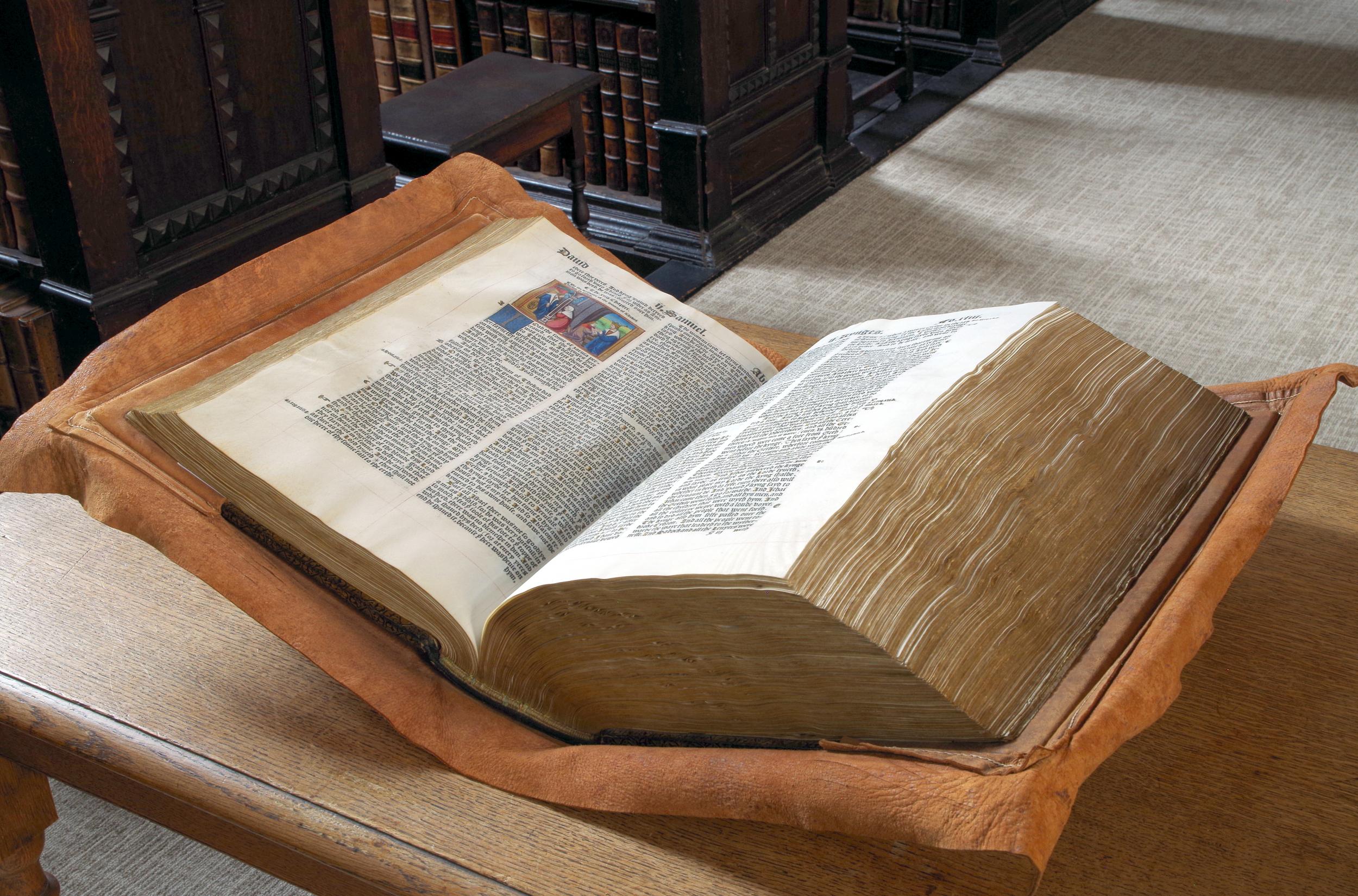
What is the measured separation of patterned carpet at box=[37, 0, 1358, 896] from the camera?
2334mm

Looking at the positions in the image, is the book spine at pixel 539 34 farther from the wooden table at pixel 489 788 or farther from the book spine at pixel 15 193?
the wooden table at pixel 489 788

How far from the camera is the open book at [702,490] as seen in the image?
2.14ft

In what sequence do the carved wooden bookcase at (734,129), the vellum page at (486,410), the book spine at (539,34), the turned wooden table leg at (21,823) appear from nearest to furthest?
the vellum page at (486,410) < the turned wooden table leg at (21,823) < the carved wooden bookcase at (734,129) < the book spine at (539,34)

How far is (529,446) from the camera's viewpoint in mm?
862

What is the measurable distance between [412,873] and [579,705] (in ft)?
0.48

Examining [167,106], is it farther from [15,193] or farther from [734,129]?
[734,129]

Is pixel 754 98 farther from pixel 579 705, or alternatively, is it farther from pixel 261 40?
pixel 579 705

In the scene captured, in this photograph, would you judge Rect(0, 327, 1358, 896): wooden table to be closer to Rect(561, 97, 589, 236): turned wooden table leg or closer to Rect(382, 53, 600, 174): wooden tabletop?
Rect(382, 53, 600, 174): wooden tabletop

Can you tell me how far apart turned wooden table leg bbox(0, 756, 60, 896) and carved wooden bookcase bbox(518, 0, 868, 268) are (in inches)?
73.6

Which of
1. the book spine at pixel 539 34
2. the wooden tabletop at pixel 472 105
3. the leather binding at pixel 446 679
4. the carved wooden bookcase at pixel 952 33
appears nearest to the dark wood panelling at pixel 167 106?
the wooden tabletop at pixel 472 105

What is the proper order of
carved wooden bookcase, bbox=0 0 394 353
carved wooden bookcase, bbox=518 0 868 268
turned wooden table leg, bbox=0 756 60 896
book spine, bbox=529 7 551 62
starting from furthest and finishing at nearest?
book spine, bbox=529 7 551 62 → carved wooden bookcase, bbox=518 0 868 268 → carved wooden bookcase, bbox=0 0 394 353 → turned wooden table leg, bbox=0 756 60 896

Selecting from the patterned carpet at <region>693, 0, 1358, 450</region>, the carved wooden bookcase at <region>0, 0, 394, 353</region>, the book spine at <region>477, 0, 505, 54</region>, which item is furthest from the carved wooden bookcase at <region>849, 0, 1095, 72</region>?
the carved wooden bookcase at <region>0, 0, 394, 353</region>

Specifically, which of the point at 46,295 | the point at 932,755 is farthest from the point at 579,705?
the point at 46,295

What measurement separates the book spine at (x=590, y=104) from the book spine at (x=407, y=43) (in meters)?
0.41
